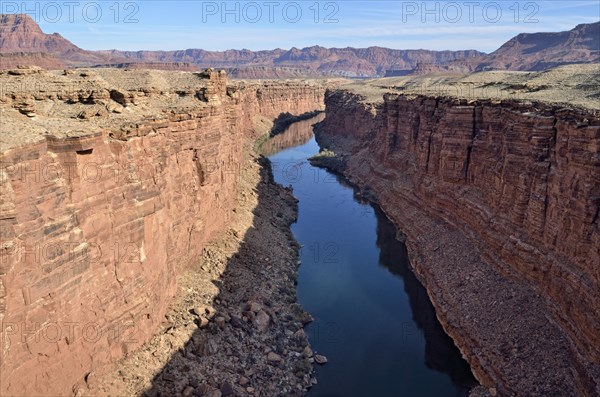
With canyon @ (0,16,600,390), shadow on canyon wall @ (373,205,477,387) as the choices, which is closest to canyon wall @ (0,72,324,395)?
canyon @ (0,16,600,390)

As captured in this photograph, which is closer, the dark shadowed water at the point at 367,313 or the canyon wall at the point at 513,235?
the canyon wall at the point at 513,235

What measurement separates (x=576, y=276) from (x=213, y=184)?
1883 cm

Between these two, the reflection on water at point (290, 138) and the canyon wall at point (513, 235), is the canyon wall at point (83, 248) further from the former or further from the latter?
the reflection on water at point (290, 138)

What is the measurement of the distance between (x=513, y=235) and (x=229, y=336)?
1558 cm

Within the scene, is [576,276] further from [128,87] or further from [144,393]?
[128,87]

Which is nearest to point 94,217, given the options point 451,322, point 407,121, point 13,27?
point 451,322

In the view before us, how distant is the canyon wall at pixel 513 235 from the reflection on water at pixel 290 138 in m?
38.9

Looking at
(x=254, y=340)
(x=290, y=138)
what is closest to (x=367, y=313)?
(x=254, y=340)

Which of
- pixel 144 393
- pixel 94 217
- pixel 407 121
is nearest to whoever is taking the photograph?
pixel 94 217

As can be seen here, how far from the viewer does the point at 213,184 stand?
92.1 feet

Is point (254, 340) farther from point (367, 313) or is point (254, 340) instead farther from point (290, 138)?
point (290, 138)

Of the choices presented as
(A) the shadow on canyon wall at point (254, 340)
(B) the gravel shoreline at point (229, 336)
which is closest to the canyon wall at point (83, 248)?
(B) the gravel shoreline at point (229, 336)

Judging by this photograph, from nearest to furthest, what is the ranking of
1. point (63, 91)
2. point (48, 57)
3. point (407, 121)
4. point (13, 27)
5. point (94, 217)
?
point (94, 217), point (63, 91), point (407, 121), point (48, 57), point (13, 27)

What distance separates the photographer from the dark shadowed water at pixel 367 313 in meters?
22.3
